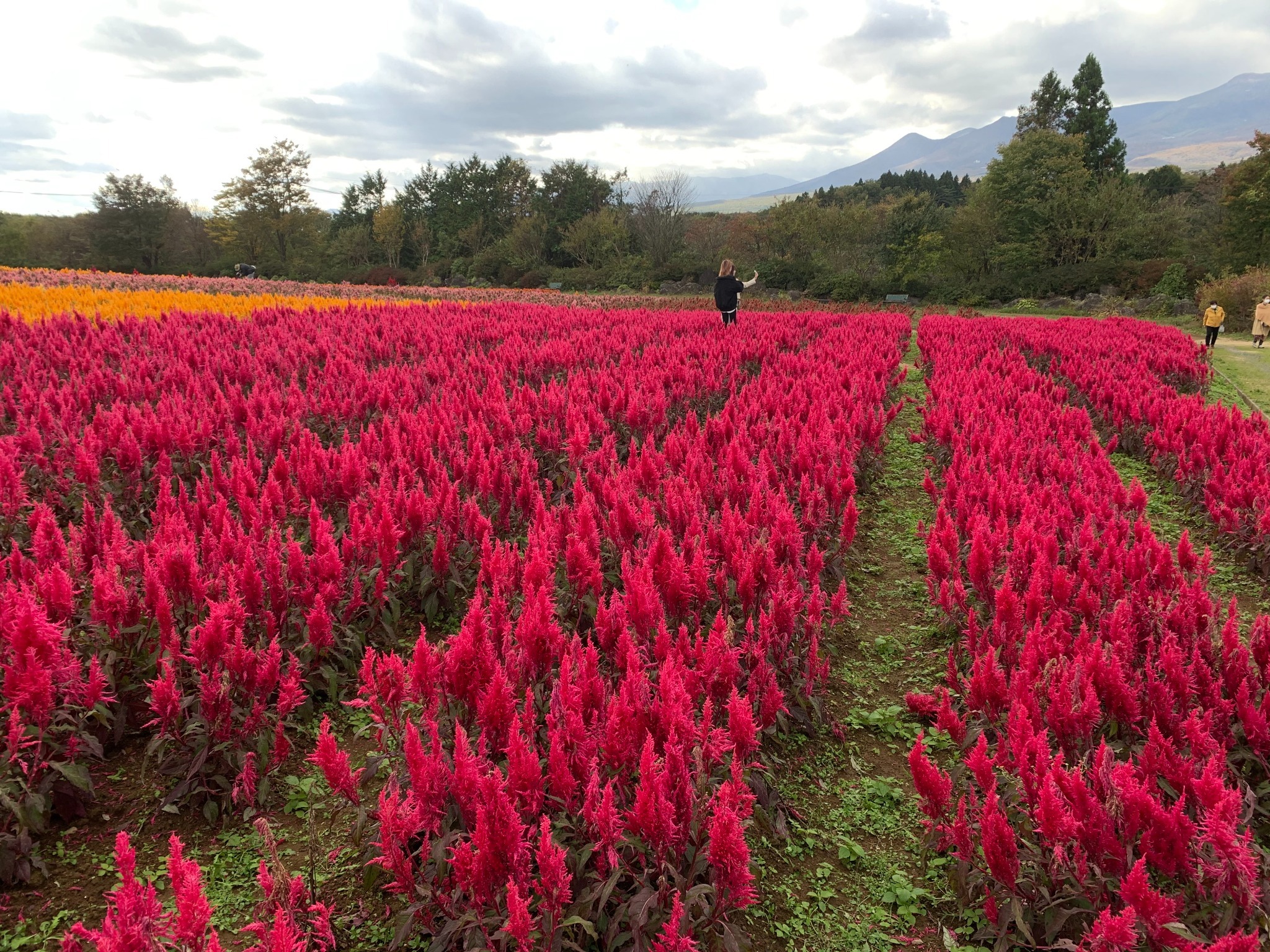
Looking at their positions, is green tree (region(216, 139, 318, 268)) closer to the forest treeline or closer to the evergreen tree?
the forest treeline

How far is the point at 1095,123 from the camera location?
51.8 m

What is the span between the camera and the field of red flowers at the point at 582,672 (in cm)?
207

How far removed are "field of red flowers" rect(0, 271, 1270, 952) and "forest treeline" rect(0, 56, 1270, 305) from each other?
34074mm

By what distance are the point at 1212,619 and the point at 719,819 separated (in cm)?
281

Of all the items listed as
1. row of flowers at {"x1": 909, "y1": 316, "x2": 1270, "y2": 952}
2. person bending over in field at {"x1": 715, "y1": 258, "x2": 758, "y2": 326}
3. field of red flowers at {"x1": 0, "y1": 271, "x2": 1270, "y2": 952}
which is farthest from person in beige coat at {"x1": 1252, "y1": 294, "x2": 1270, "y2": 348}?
row of flowers at {"x1": 909, "y1": 316, "x2": 1270, "y2": 952}

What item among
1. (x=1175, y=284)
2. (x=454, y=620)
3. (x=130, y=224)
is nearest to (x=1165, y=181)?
(x=1175, y=284)

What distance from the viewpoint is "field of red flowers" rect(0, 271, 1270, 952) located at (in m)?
2.07

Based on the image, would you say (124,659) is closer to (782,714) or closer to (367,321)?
(782,714)

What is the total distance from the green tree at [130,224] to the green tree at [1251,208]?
68.0m

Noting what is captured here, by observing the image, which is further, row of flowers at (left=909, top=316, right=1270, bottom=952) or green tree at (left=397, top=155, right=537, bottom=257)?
green tree at (left=397, top=155, right=537, bottom=257)

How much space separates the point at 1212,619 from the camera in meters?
3.34

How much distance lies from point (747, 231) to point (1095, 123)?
1069 inches

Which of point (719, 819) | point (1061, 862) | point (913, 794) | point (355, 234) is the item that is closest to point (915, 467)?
point (913, 794)

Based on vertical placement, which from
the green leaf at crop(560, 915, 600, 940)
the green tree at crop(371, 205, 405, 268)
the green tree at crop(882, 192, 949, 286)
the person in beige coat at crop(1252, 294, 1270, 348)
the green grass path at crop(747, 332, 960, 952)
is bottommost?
the green grass path at crop(747, 332, 960, 952)
